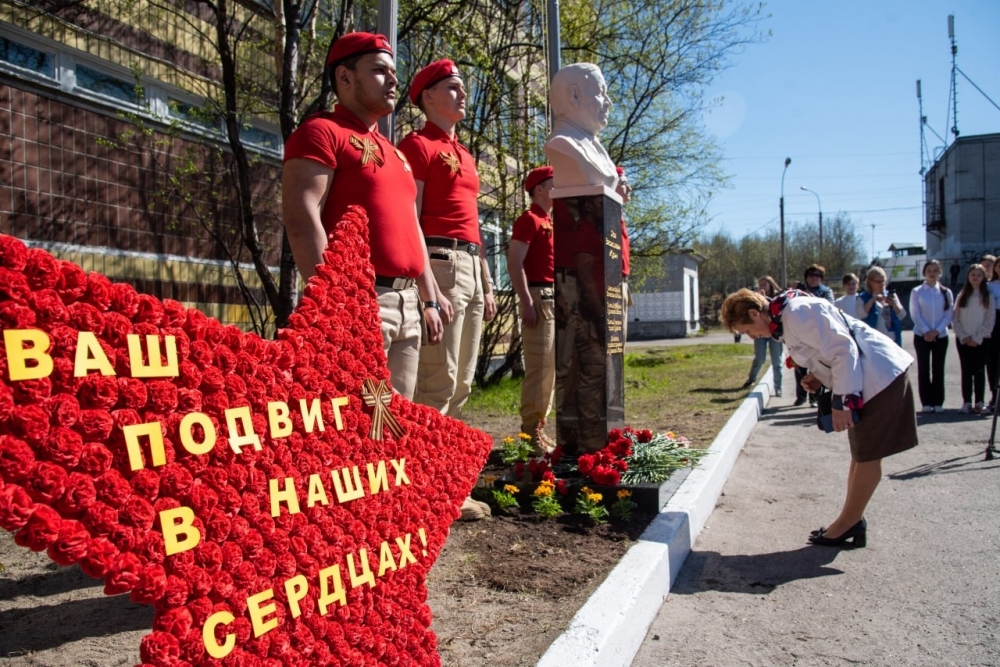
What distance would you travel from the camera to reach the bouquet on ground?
15.8 feet

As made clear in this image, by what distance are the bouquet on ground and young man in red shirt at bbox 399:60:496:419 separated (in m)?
1.05

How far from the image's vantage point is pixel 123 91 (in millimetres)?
7625

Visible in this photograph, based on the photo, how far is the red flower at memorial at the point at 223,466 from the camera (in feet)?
5.03

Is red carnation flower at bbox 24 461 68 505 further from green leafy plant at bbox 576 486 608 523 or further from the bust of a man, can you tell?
the bust of a man

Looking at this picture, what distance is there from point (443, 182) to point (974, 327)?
25.7ft

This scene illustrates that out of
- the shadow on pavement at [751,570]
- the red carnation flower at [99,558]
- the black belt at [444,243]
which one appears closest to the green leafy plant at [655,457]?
the shadow on pavement at [751,570]

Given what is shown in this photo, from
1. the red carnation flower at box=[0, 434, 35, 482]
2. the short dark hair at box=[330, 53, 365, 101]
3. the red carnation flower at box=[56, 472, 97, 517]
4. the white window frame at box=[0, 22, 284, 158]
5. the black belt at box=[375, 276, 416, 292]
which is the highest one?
the white window frame at box=[0, 22, 284, 158]

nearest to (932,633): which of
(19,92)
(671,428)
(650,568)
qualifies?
(650,568)

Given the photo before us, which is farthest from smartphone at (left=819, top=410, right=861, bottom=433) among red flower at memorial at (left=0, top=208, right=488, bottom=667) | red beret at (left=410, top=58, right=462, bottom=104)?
red beret at (left=410, top=58, right=462, bottom=104)

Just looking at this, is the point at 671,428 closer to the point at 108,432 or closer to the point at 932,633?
the point at 932,633

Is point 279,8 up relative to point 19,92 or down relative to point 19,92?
up

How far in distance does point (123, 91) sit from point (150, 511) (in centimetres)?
716

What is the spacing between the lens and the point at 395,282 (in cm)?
320

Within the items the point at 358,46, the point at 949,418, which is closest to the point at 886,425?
the point at 358,46
